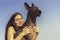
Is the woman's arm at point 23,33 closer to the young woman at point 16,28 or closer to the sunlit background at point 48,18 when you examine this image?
the young woman at point 16,28

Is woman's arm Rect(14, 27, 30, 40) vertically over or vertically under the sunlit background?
under

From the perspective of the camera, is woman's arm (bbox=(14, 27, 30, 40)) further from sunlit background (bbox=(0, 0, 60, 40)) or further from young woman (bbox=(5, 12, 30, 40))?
sunlit background (bbox=(0, 0, 60, 40))

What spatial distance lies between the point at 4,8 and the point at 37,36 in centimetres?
42

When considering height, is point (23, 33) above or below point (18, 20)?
below

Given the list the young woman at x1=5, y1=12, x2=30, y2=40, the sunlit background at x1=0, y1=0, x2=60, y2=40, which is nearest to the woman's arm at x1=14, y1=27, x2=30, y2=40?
the young woman at x1=5, y1=12, x2=30, y2=40

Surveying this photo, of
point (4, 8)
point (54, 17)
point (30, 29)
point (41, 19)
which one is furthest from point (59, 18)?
point (4, 8)

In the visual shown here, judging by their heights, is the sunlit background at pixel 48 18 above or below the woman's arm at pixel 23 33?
above

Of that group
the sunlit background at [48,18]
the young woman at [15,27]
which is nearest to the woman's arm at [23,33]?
the young woman at [15,27]

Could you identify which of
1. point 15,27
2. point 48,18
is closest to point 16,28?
point 15,27

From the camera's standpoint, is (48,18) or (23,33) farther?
(48,18)

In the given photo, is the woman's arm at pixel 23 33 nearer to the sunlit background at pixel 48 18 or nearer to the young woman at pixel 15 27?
the young woman at pixel 15 27

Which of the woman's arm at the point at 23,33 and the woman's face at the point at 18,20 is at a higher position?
the woman's face at the point at 18,20

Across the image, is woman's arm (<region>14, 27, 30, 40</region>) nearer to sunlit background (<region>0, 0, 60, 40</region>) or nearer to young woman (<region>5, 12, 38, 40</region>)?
young woman (<region>5, 12, 38, 40</region>)

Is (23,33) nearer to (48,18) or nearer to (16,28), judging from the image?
(16,28)
